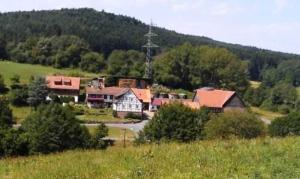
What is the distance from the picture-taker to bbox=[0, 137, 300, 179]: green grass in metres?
10.6

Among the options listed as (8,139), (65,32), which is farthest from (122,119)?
(65,32)

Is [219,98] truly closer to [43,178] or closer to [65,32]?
[43,178]

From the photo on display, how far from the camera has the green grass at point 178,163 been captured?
10625 millimetres

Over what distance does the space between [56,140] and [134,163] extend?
37118 mm

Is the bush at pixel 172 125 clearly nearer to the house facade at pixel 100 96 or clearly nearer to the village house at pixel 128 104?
the village house at pixel 128 104

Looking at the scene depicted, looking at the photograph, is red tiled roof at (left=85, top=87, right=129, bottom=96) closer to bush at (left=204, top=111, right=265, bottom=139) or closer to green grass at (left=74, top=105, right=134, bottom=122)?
green grass at (left=74, top=105, right=134, bottom=122)

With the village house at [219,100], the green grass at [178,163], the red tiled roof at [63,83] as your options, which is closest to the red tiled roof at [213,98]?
the village house at [219,100]

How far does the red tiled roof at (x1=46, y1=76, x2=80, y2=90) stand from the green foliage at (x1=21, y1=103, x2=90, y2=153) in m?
45.1

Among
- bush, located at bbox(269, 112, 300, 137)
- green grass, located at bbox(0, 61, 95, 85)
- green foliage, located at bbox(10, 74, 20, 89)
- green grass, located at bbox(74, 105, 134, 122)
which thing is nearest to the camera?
bush, located at bbox(269, 112, 300, 137)

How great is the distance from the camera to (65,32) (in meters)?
184

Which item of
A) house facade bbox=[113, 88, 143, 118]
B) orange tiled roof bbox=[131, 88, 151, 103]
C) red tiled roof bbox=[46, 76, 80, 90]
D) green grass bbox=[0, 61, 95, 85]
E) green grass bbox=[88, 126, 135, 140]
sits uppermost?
green grass bbox=[0, 61, 95, 85]

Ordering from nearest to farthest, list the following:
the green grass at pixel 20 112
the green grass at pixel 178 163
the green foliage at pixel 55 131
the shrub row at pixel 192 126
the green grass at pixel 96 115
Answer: the green grass at pixel 178 163 < the green foliage at pixel 55 131 < the shrub row at pixel 192 126 < the green grass at pixel 20 112 < the green grass at pixel 96 115

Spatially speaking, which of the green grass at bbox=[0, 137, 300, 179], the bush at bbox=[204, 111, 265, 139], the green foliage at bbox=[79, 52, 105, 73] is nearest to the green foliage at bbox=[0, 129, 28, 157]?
the bush at bbox=[204, 111, 265, 139]

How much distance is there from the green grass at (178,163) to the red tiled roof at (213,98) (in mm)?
78120
